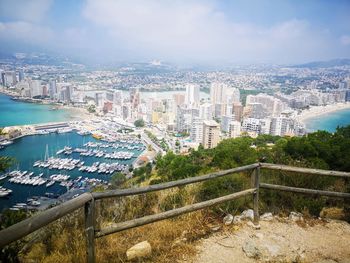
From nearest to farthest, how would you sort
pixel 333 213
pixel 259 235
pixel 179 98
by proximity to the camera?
pixel 259 235
pixel 333 213
pixel 179 98

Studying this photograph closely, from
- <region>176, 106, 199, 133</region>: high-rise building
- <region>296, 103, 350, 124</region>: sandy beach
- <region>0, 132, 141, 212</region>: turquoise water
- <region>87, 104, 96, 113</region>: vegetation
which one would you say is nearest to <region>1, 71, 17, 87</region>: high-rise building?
<region>87, 104, 96, 113</region>: vegetation

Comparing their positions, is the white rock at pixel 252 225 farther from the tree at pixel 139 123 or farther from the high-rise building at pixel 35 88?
the high-rise building at pixel 35 88

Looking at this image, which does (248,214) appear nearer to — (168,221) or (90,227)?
(168,221)

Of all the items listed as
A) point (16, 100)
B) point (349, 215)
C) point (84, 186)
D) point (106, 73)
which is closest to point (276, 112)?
point (84, 186)

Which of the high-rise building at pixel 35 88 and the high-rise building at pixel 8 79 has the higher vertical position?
the high-rise building at pixel 8 79

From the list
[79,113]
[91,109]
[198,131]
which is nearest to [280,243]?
[198,131]

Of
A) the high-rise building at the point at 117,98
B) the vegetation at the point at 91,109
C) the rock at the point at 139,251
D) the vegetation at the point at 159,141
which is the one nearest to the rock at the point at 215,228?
the rock at the point at 139,251

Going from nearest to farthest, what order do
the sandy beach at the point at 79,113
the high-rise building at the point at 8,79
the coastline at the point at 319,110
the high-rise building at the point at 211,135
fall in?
the high-rise building at the point at 211,135, the sandy beach at the point at 79,113, the coastline at the point at 319,110, the high-rise building at the point at 8,79
